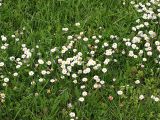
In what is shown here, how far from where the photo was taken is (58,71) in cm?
533

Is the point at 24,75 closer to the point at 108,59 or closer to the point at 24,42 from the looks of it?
the point at 24,42

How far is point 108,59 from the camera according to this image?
5418 millimetres

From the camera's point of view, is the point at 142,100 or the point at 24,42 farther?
the point at 24,42

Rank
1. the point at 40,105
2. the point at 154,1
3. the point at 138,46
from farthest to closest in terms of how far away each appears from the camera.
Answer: the point at 154,1
the point at 138,46
the point at 40,105

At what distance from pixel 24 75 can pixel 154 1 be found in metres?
2.34

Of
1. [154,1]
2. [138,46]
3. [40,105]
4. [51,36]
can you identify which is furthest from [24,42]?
[154,1]

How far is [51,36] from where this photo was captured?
19.1 ft

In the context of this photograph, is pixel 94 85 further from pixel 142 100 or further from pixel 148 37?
pixel 148 37

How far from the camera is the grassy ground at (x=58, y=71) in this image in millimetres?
4898

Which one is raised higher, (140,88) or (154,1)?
(154,1)

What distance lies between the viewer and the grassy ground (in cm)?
490

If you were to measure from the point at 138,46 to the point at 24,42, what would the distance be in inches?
60.7

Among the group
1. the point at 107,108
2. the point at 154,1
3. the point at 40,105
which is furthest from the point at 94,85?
the point at 154,1

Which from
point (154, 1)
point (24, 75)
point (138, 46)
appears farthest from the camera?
point (154, 1)
